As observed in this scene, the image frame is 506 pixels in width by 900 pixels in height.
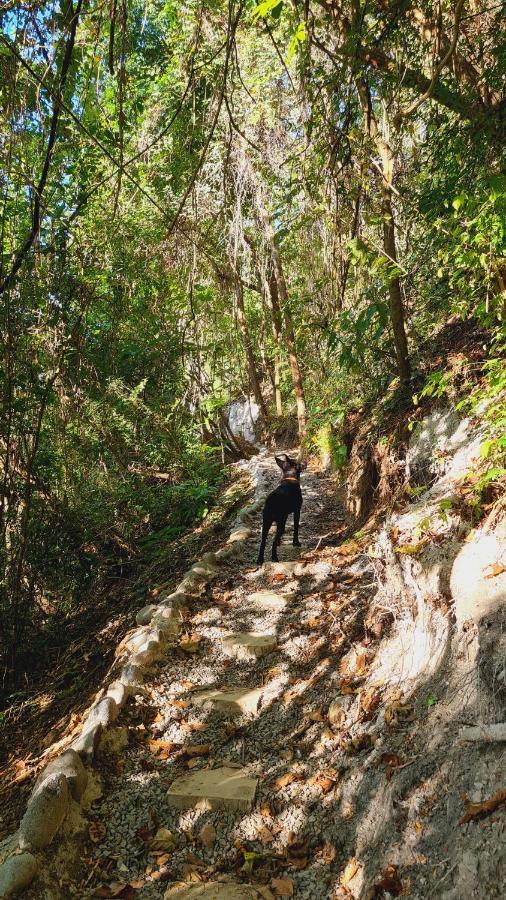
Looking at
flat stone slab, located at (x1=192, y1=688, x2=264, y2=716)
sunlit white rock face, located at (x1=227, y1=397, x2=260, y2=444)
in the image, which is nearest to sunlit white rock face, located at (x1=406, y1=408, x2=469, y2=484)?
flat stone slab, located at (x1=192, y1=688, x2=264, y2=716)

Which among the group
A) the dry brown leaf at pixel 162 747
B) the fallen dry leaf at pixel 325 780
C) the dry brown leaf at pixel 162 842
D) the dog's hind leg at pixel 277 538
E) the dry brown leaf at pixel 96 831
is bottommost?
the dry brown leaf at pixel 162 842

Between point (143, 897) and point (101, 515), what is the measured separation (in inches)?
200

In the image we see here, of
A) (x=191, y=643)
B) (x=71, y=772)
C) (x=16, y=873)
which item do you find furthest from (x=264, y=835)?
(x=191, y=643)

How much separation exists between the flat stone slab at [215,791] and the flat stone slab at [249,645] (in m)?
1.11

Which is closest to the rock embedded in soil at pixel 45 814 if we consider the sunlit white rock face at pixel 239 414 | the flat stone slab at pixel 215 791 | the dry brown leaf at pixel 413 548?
the flat stone slab at pixel 215 791

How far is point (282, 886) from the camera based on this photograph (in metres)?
2.52

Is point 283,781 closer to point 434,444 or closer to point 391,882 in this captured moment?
point 391,882

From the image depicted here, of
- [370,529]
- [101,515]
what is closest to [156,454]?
[101,515]

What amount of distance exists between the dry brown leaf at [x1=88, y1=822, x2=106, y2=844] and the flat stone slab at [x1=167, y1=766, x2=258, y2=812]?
36 cm

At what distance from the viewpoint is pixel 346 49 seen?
8.63 feet

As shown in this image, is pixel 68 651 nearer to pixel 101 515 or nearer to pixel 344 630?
pixel 101 515

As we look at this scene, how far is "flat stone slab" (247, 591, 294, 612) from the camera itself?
5.03 meters

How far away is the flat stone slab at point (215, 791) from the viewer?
9.87ft

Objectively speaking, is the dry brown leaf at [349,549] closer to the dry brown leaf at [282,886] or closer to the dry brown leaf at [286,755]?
the dry brown leaf at [286,755]
